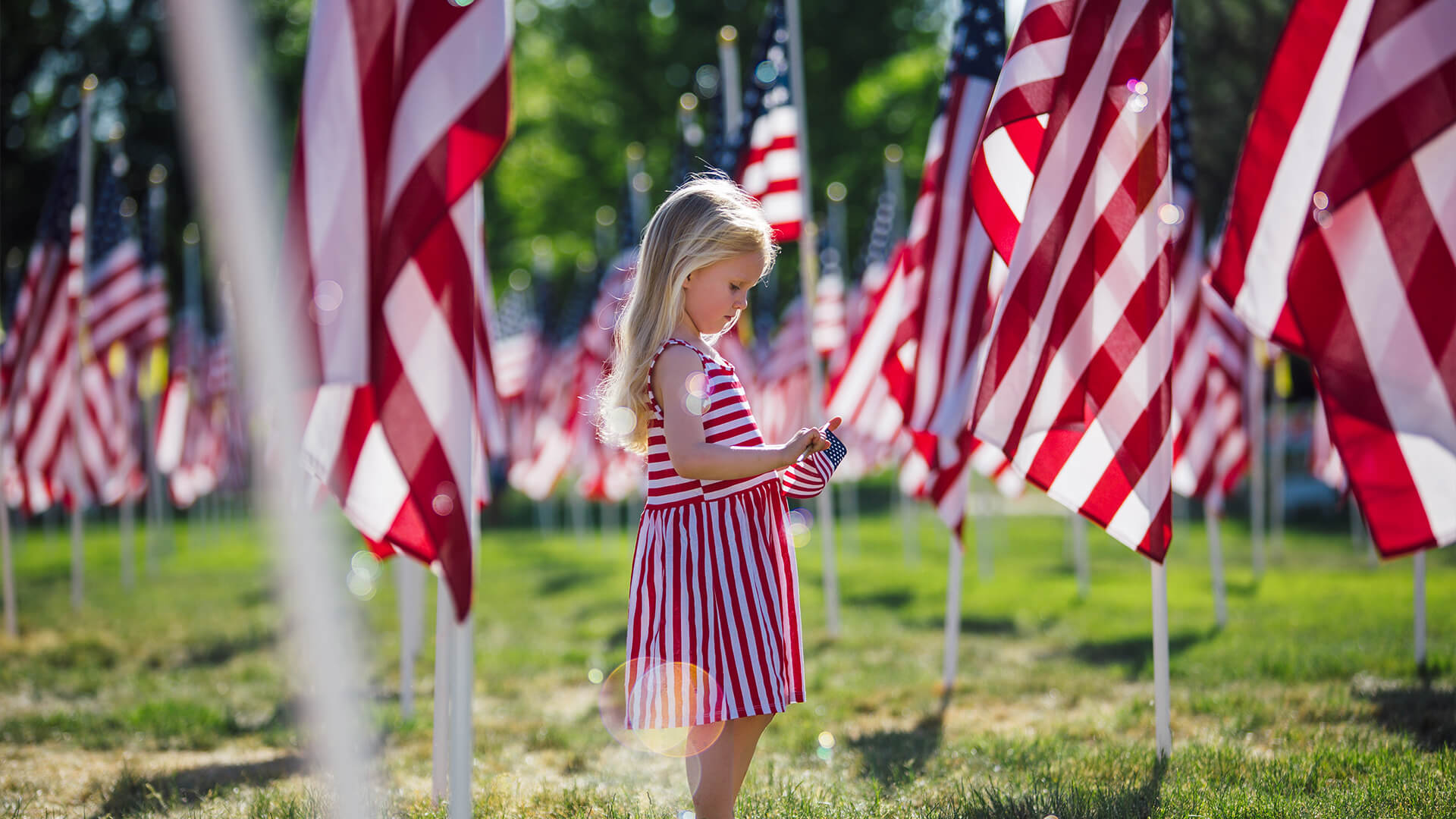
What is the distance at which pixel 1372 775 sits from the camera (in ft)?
13.0

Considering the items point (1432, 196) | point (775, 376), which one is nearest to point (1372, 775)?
point (1432, 196)

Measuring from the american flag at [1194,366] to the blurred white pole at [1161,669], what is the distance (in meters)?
2.39

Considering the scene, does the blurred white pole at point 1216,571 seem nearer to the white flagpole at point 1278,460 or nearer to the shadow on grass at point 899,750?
the shadow on grass at point 899,750

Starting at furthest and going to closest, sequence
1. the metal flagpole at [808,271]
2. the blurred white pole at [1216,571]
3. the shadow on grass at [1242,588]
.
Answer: the shadow on grass at [1242,588]
the blurred white pole at [1216,571]
the metal flagpole at [808,271]

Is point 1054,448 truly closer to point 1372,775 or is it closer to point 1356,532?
point 1372,775

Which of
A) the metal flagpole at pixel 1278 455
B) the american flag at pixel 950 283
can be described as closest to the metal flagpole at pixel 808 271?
the american flag at pixel 950 283

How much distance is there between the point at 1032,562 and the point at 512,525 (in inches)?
544

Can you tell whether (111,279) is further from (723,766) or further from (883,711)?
(723,766)

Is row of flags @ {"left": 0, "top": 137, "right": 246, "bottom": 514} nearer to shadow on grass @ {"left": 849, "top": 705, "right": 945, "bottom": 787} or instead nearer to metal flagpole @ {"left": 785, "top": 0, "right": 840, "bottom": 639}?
metal flagpole @ {"left": 785, "top": 0, "right": 840, "bottom": 639}

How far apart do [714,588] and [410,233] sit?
1277mm

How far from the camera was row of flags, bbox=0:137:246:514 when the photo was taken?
30.6 ft

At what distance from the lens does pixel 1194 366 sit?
8.16 metres

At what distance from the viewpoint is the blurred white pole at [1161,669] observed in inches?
164

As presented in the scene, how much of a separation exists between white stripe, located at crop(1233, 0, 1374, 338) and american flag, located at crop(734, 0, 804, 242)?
12.4ft
